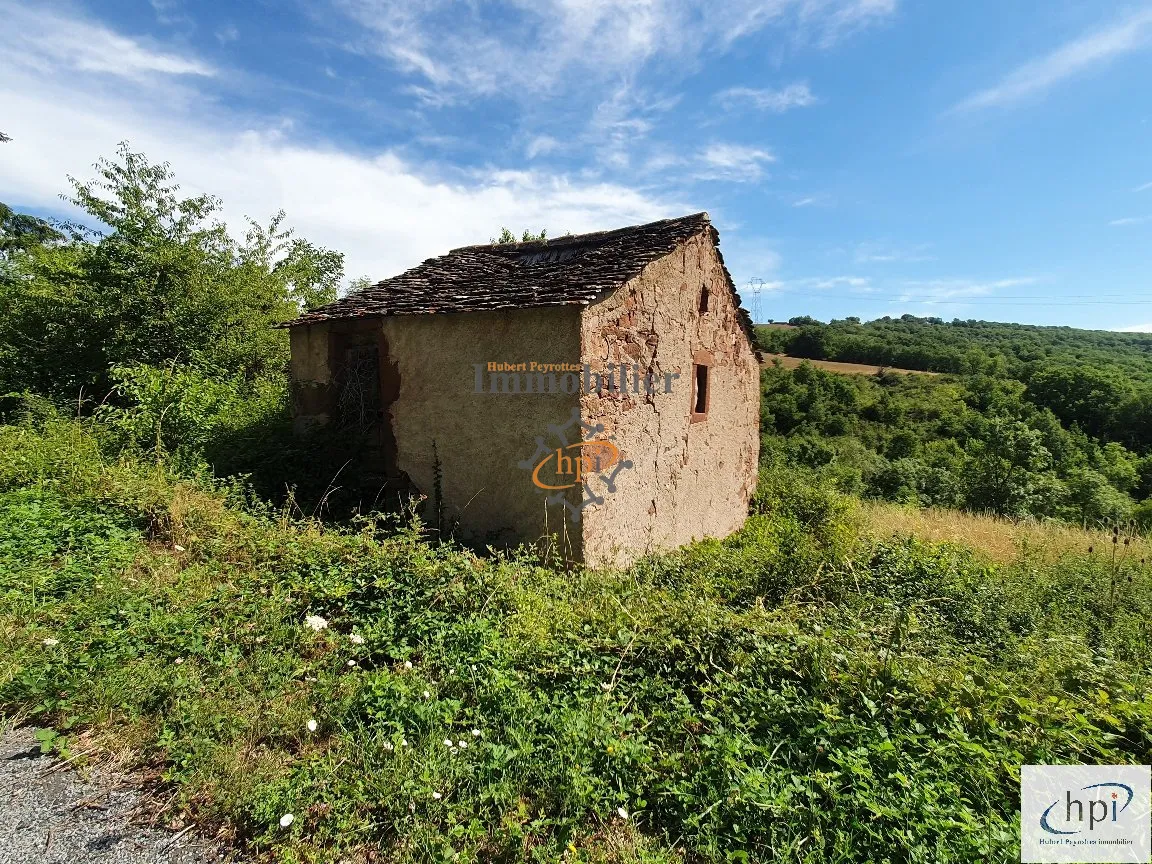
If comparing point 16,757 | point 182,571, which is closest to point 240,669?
point 16,757

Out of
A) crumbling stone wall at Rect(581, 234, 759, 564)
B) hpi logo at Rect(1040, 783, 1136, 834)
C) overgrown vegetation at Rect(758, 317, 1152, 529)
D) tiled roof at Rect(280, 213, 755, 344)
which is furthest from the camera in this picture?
overgrown vegetation at Rect(758, 317, 1152, 529)

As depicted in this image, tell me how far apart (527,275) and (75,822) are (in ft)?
22.1

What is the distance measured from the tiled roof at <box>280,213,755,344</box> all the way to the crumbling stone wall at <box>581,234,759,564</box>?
23 cm

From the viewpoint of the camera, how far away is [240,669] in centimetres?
352

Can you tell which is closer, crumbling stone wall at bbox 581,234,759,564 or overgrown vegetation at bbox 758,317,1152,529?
crumbling stone wall at bbox 581,234,759,564

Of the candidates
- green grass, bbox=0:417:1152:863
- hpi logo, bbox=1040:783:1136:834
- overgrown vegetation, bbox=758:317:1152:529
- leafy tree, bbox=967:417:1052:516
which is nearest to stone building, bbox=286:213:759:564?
green grass, bbox=0:417:1152:863

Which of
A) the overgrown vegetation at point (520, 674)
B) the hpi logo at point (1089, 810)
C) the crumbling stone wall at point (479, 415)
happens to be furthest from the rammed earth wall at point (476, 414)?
the hpi logo at point (1089, 810)

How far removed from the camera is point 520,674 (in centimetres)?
360

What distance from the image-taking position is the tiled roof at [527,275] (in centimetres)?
645

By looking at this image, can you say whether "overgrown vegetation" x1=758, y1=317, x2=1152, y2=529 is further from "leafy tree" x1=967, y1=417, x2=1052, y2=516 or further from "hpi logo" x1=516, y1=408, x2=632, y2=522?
"hpi logo" x1=516, y1=408, x2=632, y2=522

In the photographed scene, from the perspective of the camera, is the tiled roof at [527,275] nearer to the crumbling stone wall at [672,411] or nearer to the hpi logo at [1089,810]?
the crumbling stone wall at [672,411]

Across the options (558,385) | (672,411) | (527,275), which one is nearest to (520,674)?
(558,385)

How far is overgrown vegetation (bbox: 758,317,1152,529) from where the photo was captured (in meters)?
19.9

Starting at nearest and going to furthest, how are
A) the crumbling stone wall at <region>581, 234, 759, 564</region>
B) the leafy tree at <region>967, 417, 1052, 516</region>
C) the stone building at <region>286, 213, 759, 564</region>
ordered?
1. the stone building at <region>286, 213, 759, 564</region>
2. the crumbling stone wall at <region>581, 234, 759, 564</region>
3. the leafy tree at <region>967, 417, 1052, 516</region>
